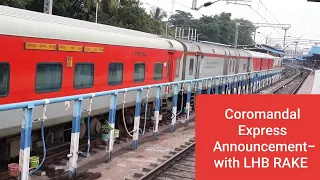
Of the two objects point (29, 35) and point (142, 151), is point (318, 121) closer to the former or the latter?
point (29, 35)

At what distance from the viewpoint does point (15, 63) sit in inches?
278

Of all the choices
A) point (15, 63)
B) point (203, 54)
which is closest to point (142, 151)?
point (15, 63)

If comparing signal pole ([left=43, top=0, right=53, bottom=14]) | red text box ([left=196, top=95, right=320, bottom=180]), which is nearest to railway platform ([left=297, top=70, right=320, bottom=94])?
red text box ([left=196, top=95, right=320, bottom=180])

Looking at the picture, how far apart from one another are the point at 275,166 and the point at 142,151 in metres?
5.93

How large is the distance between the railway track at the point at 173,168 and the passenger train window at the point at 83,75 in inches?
96.3

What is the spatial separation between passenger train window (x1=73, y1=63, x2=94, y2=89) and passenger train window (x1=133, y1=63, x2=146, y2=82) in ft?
8.76

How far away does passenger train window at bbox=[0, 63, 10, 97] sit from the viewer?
6.76m

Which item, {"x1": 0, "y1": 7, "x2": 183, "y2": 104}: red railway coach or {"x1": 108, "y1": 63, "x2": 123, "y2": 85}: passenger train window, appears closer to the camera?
{"x1": 0, "y1": 7, "x2": 183, "y2": 104}: red railway coach

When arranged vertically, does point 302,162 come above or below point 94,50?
below

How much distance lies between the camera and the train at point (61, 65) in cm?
700

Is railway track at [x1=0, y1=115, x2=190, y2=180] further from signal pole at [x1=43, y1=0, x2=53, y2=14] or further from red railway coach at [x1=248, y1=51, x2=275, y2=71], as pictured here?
red railway coach at [x1=248, y1=51, x2=275, y2=71]

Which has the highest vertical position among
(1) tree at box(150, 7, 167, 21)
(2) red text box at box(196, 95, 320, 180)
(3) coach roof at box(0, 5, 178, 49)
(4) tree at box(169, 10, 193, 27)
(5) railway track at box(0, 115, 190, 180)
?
(4) tree at box(169, 10, 193, 27)

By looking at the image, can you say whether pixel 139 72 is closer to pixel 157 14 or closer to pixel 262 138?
pixel 262 138

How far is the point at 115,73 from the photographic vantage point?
1091cm
